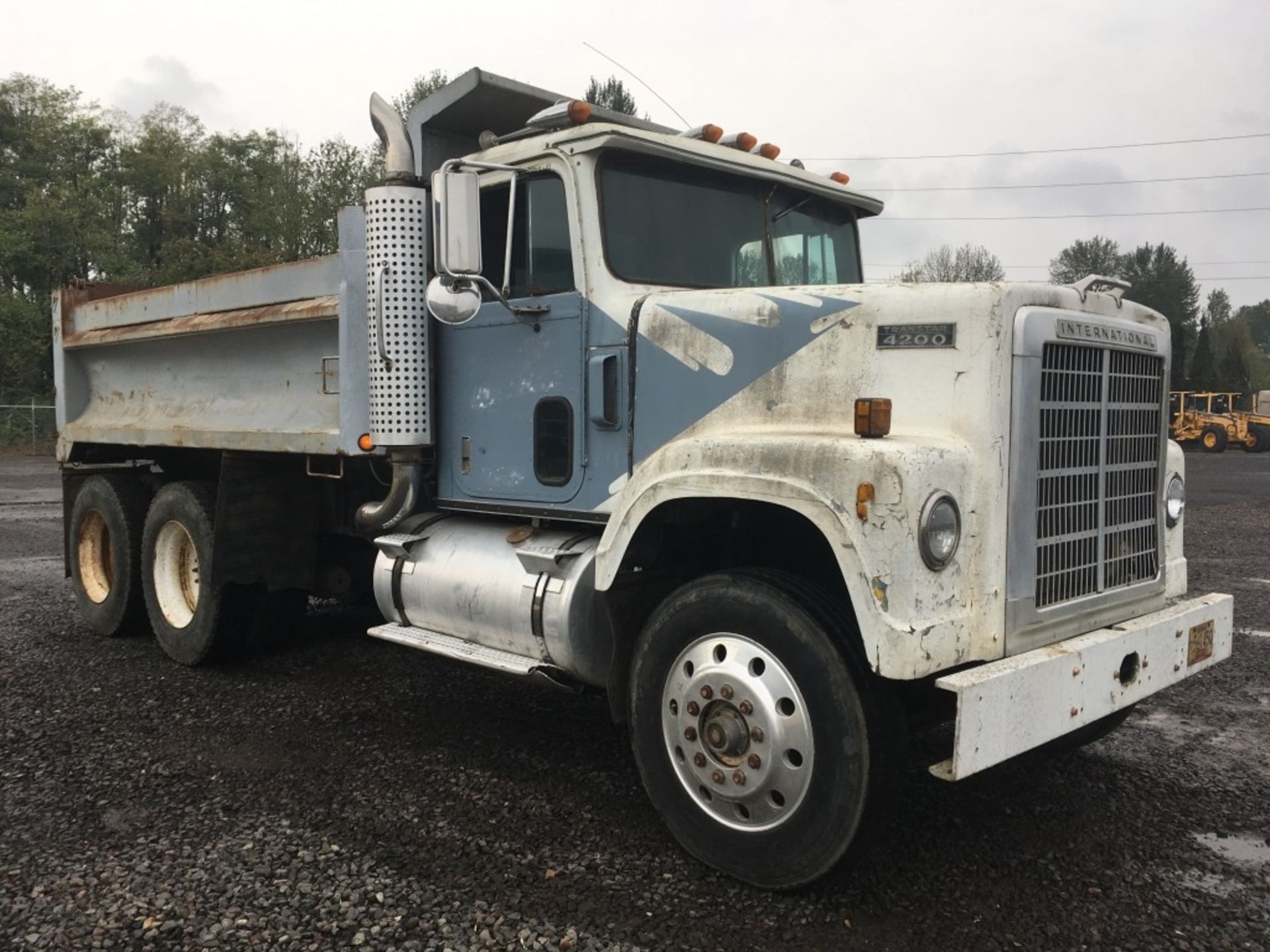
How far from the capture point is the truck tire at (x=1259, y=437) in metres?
36.4

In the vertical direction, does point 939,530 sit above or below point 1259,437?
above

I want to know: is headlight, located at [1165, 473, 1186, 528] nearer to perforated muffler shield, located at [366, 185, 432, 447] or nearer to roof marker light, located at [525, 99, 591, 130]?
roof marker light, located at [525, 99, 591, 130]

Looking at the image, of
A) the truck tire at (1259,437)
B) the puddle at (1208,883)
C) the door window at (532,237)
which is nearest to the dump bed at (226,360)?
the door window at (532,237)

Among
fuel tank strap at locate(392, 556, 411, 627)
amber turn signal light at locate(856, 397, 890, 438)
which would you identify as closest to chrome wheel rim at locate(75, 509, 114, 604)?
fuel tank strap at locate(392, 556, 411, 627)

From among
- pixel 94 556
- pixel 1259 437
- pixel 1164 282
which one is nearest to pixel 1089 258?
pixel 1164 282

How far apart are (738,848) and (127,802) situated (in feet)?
8.26

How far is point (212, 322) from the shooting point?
6.23m

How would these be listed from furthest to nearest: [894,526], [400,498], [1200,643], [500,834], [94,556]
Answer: [94,556]
[400,498]
[1200,643]
[500,834]
[894,526]

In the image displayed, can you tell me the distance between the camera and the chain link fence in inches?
1164

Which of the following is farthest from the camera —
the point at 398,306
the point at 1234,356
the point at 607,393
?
the point at 1234,356

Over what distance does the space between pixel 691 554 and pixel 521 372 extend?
1183 mm

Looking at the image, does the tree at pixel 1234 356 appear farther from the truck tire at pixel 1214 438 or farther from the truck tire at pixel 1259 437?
the truck tire at pixel 1214 438

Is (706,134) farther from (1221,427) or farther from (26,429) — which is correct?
(1221,427)

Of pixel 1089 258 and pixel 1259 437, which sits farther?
pixel 1089 258
